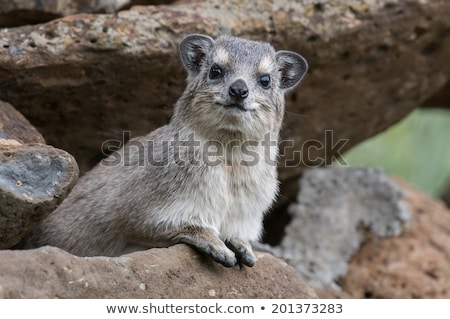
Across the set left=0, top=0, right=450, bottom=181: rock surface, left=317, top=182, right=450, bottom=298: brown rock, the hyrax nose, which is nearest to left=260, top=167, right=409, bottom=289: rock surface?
left=317, top=182, right=450, bottom=298: brown rock

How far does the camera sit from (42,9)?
873cm

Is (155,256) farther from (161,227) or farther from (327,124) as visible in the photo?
(327,124)

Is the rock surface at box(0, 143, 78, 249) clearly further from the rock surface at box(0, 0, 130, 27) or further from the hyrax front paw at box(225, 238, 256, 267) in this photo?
the rock surface at box(0, 0, 130, 27)

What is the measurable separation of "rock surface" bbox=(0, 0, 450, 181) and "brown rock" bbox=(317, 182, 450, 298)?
1.29 m

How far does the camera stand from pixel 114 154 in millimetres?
8953

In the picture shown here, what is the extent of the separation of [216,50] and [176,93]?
1192 millimetres

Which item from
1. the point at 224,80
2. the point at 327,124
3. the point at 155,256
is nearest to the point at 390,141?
the point at 327,124

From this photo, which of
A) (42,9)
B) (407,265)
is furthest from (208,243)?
(407,265)

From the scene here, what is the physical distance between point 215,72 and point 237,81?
463mm

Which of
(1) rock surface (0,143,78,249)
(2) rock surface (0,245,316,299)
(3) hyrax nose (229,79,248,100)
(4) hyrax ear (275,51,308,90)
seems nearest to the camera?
(2) rock surface (0,245,316,299)

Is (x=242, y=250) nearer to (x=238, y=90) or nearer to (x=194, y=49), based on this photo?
(x=238, y=90)

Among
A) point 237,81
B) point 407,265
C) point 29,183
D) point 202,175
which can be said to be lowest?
point 407,265

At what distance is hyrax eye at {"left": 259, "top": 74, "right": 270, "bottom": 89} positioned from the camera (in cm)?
809

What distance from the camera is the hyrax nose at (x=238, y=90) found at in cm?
754
